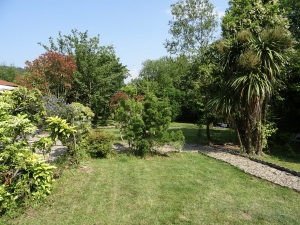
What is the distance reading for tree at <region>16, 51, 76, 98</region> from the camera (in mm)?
13281

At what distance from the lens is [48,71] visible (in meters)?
13.5

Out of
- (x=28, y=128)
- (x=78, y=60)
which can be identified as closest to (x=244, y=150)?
(x=28, y=128)


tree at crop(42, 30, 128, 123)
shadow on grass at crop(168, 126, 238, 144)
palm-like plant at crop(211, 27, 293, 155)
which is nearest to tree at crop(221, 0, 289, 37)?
palm-like plant at crop(211, 27, 293, 155)

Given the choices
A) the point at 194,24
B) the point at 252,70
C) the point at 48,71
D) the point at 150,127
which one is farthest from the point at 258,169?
the point at 194,24

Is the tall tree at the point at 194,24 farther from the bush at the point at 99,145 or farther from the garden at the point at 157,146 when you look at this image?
the bush at the point at 99,145

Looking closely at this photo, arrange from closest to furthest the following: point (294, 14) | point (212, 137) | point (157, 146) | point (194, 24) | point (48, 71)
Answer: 1. point (157, 146)
2. point (212, 137)
3. point (48, 71)
4. point (294, 14)
5. point (194, 24)

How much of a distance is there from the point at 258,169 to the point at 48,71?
483 inches

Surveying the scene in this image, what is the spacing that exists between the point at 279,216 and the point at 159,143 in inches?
175

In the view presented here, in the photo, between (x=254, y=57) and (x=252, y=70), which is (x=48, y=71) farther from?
(x=254, y=57)

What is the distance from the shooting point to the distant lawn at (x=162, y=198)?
146 inches

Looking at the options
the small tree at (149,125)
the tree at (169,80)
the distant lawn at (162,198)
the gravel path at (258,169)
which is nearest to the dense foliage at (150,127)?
the small tree at (149,125)

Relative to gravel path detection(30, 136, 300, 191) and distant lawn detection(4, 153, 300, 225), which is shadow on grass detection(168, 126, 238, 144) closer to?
gravel path detection(30, 136, 300, 191)

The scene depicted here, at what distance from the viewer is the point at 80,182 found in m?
5.20

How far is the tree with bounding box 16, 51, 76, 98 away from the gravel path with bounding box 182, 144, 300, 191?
368 inches
